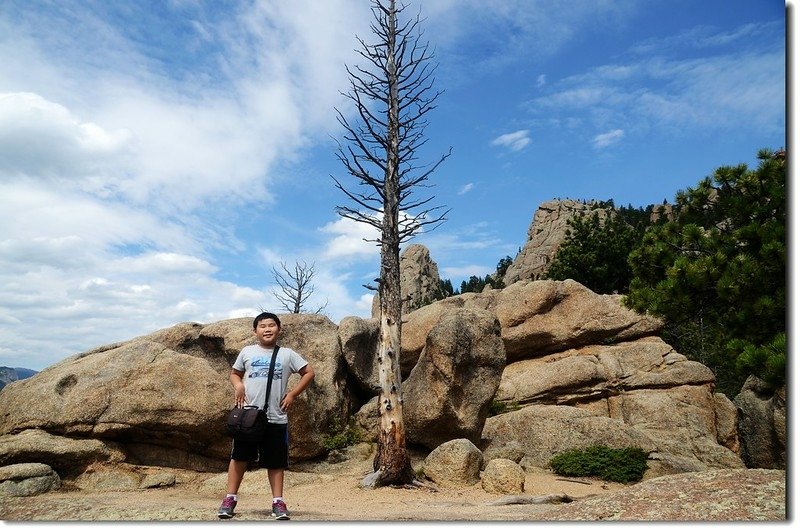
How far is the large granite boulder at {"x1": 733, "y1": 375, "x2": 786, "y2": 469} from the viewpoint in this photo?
13.4 meters

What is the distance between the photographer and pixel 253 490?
33.6ft

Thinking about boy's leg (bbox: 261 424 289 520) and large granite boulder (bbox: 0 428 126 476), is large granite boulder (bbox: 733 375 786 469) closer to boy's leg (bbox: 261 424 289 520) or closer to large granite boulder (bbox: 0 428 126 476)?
boy's leg (bbox: 261 424 289 520)

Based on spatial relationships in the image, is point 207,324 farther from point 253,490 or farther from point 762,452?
point 762,452

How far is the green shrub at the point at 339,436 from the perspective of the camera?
12.3 metres

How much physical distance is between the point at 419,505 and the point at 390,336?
333cm

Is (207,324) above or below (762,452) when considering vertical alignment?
above

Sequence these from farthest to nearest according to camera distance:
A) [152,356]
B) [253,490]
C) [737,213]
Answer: [152,356] → [253,490] → [737,213]

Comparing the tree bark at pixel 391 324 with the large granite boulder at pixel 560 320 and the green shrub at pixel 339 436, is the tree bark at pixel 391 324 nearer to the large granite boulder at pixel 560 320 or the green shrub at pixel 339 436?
the green shrub at pixel 339 436

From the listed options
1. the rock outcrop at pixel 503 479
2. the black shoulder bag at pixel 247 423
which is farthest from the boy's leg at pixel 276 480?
the rock outcrop at pixel 503 479

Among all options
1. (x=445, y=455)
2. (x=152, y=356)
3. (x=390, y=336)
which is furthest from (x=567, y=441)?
(x=152, y=356)

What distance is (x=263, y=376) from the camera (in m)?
5.66

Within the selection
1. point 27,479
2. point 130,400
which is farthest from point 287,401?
point 130,400

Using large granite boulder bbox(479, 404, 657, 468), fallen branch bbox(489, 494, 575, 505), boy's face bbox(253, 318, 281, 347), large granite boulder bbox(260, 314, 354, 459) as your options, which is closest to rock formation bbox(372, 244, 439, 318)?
large granite boulder bbox(479, 404, 657, 468)

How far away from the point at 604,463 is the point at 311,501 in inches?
255
